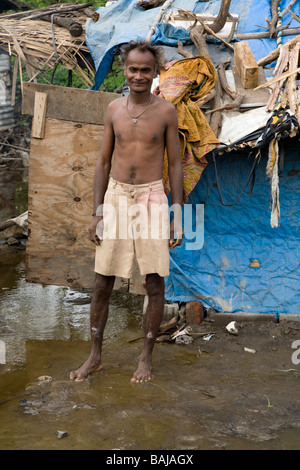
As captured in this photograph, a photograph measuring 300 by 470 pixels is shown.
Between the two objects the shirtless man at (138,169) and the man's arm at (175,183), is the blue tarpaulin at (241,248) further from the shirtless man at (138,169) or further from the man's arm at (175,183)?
the shirtless man at (138,169)

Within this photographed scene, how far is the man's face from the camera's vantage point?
3.97 meters

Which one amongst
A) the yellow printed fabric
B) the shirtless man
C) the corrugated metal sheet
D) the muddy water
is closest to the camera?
the muddy water

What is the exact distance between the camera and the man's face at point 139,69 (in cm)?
397

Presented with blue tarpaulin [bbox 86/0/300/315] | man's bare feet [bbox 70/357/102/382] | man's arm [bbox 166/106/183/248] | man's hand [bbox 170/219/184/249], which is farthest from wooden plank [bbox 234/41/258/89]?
man's bare feet [bbox 70/357/102/382]

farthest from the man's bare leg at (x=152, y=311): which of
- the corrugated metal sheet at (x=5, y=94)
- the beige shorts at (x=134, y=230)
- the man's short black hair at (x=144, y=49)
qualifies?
the corrugated metal sheet at (x=5, y=94)

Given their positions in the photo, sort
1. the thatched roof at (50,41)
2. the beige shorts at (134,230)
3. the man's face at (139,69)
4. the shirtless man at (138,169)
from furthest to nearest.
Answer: the thatched roof at (50,41) → the beige shorts at (134,230) → the shirtless man at (138,169) → the man's face at (139,69)

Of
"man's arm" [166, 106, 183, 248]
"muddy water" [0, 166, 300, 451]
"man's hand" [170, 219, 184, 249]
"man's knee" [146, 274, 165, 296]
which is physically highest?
"man's arm" [166, 106, 183, 248]

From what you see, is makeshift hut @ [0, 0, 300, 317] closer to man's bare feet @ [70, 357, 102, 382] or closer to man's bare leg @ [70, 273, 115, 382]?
man's bare leg @ [70, 273, 115, 382]

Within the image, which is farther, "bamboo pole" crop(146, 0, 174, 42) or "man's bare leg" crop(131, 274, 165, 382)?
→ "bamboo pole" crop(146, 0, 174, 42)

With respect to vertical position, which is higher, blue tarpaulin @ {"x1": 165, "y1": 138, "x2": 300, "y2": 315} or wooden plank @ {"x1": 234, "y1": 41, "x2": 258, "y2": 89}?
wooden plank @ {"x1": 234, "y1": 41, "x2": 258, "y2": 89}

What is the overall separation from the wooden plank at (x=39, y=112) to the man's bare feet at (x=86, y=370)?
214 cm

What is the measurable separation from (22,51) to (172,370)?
214 inches

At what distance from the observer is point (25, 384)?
163 inches
